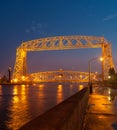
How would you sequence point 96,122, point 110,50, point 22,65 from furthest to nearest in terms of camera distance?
point 22,65, point 110,50, point 96,122

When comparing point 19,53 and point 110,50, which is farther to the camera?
point 19,53

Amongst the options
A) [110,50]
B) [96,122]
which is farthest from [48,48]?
[96,122]

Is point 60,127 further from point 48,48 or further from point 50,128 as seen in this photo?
point 48,48

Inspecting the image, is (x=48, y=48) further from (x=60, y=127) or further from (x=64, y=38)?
(x=60, y=127)

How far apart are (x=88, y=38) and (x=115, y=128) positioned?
10508 cm

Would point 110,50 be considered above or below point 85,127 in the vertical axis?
above

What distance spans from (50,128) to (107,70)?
98.7 metres

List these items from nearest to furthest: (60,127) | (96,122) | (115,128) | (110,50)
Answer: (60,127) → (115,128) → (96,122) → (110,50)

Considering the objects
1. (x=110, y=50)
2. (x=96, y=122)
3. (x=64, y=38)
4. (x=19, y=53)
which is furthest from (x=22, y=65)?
(x=96, y=122)

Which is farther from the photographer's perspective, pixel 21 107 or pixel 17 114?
pixel 21 107

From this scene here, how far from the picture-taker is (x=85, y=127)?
1133 centimetres

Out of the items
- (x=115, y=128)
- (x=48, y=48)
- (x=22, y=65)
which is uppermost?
(x=48, y=48)

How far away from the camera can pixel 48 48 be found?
375 ft

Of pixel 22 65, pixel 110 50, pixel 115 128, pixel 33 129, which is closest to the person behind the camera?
pixel 33 129
